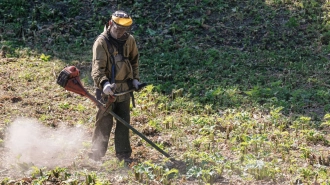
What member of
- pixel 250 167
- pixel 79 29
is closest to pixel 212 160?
pixel 250 167

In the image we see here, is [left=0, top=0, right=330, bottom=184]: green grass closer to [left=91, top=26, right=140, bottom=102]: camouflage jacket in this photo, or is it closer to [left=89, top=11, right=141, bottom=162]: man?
[left=89, top=11, right=141, bottom=162]: man

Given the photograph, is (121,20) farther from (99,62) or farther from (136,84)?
(136,84)

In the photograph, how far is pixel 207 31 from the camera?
13195mm

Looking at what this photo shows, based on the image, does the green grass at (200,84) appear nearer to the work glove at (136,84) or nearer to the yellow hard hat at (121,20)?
the work glove at (136,84)

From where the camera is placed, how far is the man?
22.7 feet

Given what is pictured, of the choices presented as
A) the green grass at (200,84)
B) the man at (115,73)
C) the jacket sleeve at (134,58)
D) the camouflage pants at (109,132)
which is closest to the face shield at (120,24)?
the man at (115,73)

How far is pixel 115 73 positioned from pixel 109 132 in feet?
2.99

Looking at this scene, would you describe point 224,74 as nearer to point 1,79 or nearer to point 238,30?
point 238,30

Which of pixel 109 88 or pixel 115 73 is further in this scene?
pixel 115 73

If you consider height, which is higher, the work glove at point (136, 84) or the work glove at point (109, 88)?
the work glove at point (109, 88)

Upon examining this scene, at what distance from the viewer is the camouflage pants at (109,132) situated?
743 cm

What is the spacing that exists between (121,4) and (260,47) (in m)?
4.22

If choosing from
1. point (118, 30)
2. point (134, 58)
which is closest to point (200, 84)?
point (134, 58)

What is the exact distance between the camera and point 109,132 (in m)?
7.55
